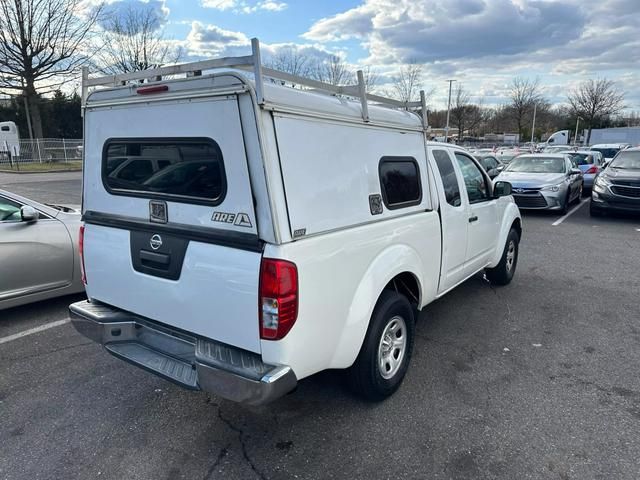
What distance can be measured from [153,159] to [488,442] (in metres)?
2.77

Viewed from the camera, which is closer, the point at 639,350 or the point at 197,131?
the point at 197,131

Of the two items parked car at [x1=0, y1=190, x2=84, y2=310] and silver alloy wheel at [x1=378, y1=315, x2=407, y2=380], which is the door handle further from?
parked car at [x1=0, y1=190, x2=84, y2=310]

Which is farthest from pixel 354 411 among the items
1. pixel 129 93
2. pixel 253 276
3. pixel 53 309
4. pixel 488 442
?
pixel 53 309

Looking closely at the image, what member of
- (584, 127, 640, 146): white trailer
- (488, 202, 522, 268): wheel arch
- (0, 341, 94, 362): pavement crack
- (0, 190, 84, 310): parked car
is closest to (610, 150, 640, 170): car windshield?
(488, 202, 522, 268): wheel arch

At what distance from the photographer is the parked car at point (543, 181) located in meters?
11.3

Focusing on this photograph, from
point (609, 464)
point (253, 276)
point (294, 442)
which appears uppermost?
point (253, 276)

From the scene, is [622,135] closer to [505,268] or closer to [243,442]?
[505,268]

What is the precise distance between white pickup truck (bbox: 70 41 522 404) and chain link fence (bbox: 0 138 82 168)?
30908 mm

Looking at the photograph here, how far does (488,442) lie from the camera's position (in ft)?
9.11

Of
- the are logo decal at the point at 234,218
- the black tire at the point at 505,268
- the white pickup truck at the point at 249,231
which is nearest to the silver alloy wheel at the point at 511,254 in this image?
the black tire at the point at 505,268

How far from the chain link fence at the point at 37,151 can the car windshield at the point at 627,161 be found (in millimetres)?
31377

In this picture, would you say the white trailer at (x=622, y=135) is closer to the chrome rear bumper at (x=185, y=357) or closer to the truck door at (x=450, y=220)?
the truck door at (x=450, y=220)

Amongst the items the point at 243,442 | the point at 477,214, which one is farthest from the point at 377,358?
the point at 477,214

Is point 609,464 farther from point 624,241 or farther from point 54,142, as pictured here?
point 54,142
